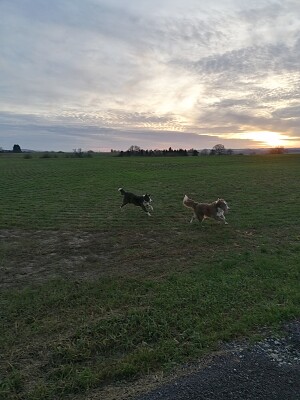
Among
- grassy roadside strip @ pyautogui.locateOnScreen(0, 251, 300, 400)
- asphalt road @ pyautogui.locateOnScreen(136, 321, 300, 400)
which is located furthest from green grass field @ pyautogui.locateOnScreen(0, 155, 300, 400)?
asphalt road @ pyautogui.locateOnScreen(136, 321, 300, 400)

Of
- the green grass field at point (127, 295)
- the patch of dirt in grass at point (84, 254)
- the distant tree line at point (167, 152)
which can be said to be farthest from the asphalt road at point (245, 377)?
the distant tree line at point (167, 152)

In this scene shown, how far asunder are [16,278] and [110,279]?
1.92 m

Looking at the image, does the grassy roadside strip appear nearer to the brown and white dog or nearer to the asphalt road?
the asphalt road

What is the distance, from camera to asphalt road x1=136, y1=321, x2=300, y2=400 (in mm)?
3283

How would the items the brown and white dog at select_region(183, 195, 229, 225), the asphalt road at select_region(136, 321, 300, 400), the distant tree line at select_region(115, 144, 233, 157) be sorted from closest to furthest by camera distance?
1. the asphalt road at select_region(136, 321, 300, 400)
2. the brown and white dog at select_region(183, 195, 229, 225)
3. the distant tree line at select_region(115, 144, 233, 157)

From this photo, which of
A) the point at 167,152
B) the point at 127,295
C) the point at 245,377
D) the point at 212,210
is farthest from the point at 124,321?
the point at 167,152

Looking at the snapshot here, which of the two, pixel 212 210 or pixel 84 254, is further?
pixel 212 210

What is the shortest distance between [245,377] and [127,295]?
2536 mm

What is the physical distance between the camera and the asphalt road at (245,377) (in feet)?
10.8

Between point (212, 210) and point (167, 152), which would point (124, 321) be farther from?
point (167, 152)

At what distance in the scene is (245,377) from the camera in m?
3.54

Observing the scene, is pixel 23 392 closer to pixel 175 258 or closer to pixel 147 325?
pixel 147 325

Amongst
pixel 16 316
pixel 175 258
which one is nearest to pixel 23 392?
pixel 16 316

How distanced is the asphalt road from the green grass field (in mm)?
300
